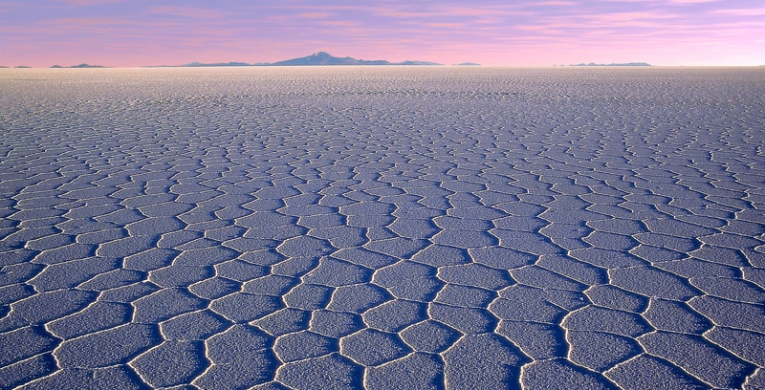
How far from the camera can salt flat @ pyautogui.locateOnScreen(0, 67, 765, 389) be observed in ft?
6.50

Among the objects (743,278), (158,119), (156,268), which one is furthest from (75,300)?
(158,119)

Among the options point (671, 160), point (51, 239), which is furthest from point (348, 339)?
point (671, 160)

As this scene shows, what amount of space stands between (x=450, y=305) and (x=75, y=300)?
1.43 m

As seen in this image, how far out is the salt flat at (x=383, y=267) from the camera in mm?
1981

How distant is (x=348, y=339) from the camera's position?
2.14 meters

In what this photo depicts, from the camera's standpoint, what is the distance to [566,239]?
327 cm

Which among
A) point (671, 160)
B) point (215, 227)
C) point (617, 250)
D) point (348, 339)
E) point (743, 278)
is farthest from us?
point (671, 160)

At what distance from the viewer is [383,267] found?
112 inches

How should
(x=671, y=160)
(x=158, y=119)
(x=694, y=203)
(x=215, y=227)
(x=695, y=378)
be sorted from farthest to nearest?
(x=158, y=119) < (x=671, y=160) < (x=694, y=203) < (x=215, y=227) < (x=695, y=378)

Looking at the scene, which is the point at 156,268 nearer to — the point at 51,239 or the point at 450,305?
the point at 51,239

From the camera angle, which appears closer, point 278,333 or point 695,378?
point 695,378

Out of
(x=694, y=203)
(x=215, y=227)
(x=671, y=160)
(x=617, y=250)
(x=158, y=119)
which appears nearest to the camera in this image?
(x=617, y=250)

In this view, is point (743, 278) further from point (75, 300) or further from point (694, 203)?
point (75, 300)

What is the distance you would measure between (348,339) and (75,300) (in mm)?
1114
